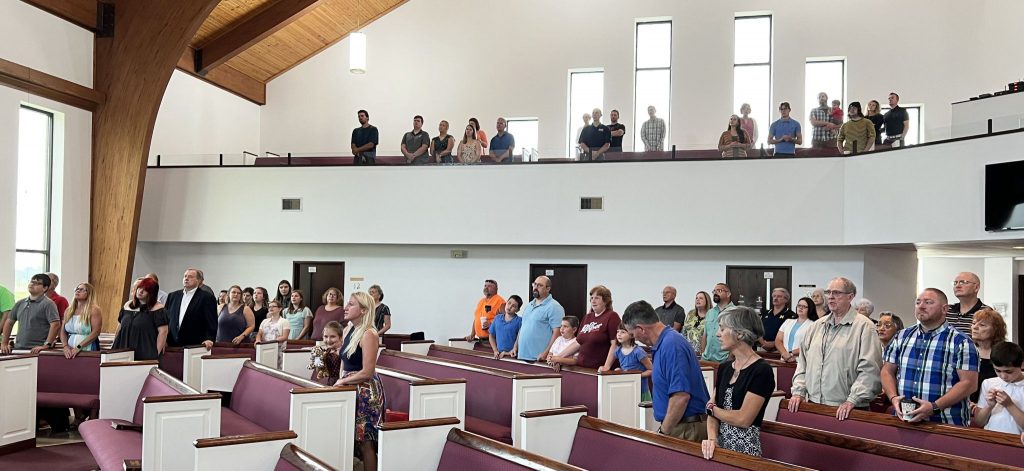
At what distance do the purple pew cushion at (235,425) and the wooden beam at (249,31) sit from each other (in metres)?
8.99

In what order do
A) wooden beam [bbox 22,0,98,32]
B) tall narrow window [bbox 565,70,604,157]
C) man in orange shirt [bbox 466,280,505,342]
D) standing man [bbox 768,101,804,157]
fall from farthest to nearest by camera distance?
tall narrow window [bbox 565,70,604,157] → standing man [bbox 768,101,804,157] → wooden beam [bbox 22,0,98,32] → man in orange shirt [bbox 466,280,505,342]

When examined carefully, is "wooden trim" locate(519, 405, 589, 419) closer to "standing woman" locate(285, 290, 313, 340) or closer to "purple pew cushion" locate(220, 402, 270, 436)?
"purple pew cushion" locate(220, 402, 270, 436)

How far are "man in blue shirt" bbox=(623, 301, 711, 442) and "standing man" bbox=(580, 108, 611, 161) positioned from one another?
835 cm

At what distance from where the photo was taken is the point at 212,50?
46.6 ft

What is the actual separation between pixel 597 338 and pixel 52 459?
13.7 feet

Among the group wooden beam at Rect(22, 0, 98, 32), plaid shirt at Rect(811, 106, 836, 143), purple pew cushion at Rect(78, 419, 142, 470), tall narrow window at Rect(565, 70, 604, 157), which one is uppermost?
wooden beam at Rect(22, 0, 98, 32)

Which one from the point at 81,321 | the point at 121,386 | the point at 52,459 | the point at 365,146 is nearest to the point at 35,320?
the point at 81,321

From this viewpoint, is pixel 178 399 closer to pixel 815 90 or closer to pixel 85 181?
pixel 85 181

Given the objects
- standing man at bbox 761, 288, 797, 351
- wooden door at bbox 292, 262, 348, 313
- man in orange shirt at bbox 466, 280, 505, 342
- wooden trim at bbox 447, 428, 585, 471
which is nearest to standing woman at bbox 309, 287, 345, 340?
man in orange shirt at bbox 466, 280, 505, 342

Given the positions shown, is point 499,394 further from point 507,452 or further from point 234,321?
point 234,321

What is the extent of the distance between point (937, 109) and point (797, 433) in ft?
38.8

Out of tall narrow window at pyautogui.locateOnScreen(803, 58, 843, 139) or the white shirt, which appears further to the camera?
tall narrow window at pyautogui.locateOnScreen(803, 58, 843, 139)

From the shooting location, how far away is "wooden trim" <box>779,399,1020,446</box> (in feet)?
11.8

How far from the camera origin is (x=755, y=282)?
12094mm
